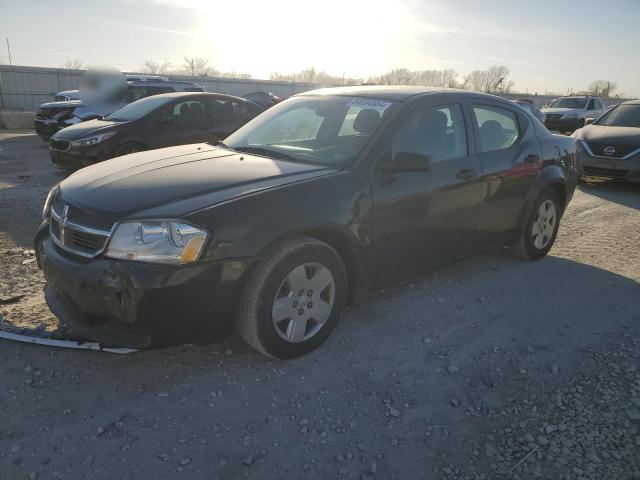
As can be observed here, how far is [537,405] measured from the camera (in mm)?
2797

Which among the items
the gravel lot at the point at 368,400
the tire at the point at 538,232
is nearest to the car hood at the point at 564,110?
the tire at the point at 538,232

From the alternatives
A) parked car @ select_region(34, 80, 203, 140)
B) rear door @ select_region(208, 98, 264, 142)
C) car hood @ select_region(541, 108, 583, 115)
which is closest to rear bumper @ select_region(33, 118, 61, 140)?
parked car @ select_region(34, 80, 203, 140)

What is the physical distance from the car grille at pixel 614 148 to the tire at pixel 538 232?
4.87 metres

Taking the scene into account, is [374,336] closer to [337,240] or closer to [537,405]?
[337,240]

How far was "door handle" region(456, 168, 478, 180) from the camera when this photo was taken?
3981mm

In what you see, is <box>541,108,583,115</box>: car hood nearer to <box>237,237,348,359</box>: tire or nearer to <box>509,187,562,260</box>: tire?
<box>509,187,562,260</box>: tire

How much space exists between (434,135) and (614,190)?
7045mm

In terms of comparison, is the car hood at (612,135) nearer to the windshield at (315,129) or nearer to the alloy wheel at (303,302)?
the windshield at (315,129)

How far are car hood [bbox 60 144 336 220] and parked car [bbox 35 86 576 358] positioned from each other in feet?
0.04

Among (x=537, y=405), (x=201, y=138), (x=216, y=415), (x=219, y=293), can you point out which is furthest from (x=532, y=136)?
(x=201, y=138)

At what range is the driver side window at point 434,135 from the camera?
3.65 m

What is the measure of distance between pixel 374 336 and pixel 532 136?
2775 millimetres

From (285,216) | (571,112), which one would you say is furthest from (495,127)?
(571,112)

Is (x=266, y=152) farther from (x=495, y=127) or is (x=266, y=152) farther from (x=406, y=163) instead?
(x=495, y=127)
